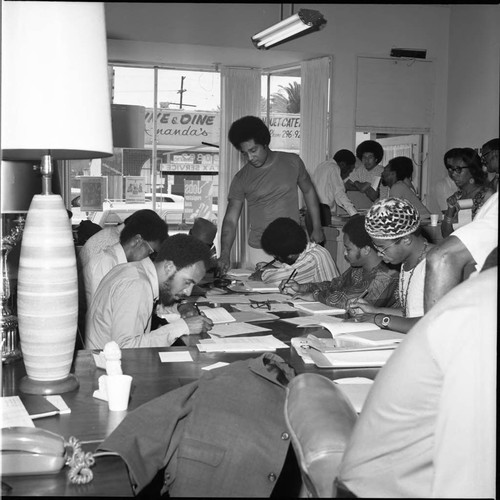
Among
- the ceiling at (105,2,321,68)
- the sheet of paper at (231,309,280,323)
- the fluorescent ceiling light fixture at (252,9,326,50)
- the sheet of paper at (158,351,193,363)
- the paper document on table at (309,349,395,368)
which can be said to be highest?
the ceiling at (105,2,321,68)

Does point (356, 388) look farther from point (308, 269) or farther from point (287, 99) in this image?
point (287, 99)

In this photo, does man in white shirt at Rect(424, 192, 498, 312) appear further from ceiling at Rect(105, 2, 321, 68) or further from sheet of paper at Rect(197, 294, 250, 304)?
ceiling at Rect(105, 2, 321, 68)

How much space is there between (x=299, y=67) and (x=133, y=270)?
24.1ft

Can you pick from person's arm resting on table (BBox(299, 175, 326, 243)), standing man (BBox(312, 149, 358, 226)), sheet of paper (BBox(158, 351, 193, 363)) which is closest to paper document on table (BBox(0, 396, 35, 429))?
sheet of paper (BBox(158, 351, 193, 363))

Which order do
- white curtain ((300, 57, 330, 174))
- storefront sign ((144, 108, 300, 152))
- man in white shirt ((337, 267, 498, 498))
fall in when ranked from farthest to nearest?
storefront sign ((144, 108, 300, 152))
white curtain ((300, 57, 330, 174))
man in white shirt ((337, 267, 498, 498))

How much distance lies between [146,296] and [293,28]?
4492 mm

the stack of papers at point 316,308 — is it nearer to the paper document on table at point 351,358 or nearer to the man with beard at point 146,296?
the man with beard at point 146,296

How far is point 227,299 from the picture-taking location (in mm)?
3891

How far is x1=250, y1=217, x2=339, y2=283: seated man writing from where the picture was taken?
4.57 m

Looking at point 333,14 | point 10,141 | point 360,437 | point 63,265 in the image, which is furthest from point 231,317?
point 333,14

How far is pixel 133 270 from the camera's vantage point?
2910 mm

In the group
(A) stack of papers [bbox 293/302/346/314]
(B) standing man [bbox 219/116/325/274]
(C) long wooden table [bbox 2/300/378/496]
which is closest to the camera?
(C) long wooden table [bbox 2/300/378/496]

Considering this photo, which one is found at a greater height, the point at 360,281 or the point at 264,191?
the point at 264,191

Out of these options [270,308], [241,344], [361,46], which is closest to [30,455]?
[241,344]
